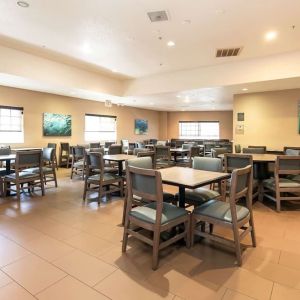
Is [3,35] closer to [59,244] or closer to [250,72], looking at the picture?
[59,244]

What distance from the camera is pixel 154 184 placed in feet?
7.06

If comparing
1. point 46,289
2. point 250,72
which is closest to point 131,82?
point 250,72

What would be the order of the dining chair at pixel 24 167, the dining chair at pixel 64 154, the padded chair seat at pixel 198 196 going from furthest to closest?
the dining chair at pixel 64 154 < the dining chair at pixel 24 167 < the padded chair seat at pixel 198 196

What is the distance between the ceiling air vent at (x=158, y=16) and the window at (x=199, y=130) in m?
10.1

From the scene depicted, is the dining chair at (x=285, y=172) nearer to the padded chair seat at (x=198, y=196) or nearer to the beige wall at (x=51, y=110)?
the padded chair seat at (x=198, y=196)

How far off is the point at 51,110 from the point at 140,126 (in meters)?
4.95

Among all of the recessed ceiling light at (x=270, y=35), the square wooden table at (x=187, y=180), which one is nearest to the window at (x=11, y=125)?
the square wooden table at (x=187, y=180)

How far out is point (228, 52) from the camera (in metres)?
5.42

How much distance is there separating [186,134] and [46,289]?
1259cm

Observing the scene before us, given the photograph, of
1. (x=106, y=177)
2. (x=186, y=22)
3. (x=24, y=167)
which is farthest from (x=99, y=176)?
(x=186, y=22)

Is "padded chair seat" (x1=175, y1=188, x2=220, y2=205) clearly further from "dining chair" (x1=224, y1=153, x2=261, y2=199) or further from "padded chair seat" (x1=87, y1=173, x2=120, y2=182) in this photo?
"padded chair seat" (x1=87, y1=173, x2=120, y2=182)

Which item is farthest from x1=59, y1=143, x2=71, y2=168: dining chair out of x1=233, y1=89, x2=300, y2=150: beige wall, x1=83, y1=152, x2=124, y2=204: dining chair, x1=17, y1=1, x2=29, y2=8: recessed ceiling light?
x1=233, y1=89, x2=300, y2=150: beige wall

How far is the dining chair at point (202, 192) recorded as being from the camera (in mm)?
2891

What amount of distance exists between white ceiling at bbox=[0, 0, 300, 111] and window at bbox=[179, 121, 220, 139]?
24.5ft
